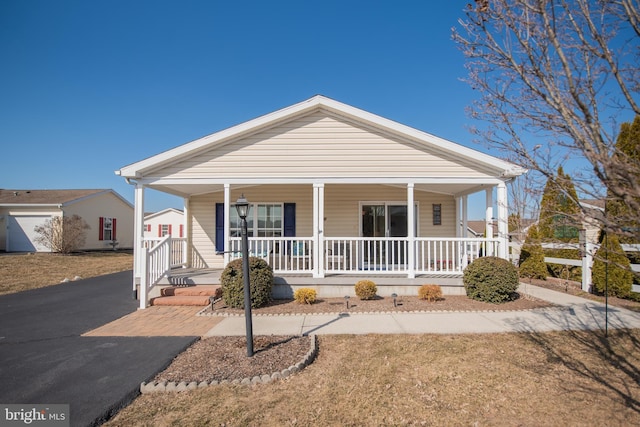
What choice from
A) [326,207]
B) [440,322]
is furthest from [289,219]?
[440,322]

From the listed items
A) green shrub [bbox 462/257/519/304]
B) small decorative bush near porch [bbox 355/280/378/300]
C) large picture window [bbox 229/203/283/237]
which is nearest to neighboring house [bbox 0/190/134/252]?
large picture window [bbox 229/203/283/237]

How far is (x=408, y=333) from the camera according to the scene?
547 cm

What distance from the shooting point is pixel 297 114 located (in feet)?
29.6

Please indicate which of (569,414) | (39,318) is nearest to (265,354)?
(569,414)

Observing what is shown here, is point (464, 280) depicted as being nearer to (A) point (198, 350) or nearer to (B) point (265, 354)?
(B) point (265, 354)

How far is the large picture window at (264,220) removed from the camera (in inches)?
434

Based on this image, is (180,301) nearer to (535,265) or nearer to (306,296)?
(306,296)

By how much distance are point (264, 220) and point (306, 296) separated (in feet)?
14.0

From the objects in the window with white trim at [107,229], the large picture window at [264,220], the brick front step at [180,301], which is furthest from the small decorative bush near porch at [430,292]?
the window with white trim at [107,229]

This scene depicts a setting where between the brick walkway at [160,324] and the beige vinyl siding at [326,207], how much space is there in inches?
159

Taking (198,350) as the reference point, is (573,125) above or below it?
above

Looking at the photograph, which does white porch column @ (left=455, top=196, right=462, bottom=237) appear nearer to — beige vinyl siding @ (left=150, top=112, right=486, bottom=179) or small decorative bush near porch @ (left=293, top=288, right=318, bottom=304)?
beige vinyl siding @ (left=150, top=112, right=486, bottom=179)

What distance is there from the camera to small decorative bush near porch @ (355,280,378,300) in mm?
7805

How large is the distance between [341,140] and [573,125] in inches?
278
